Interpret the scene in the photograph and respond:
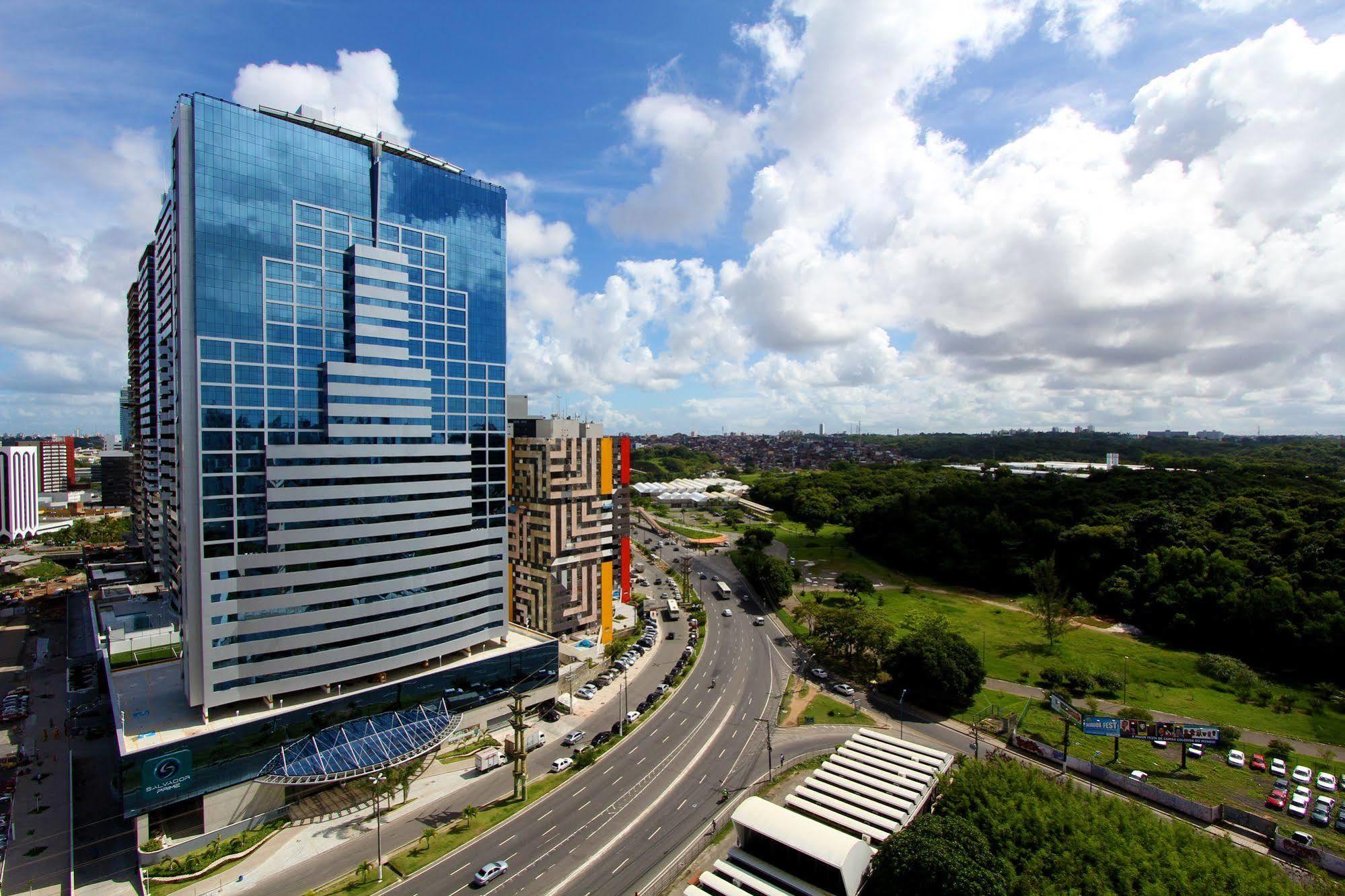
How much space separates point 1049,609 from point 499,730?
68978 millimetres

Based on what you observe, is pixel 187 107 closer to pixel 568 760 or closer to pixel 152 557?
pixel 568 760

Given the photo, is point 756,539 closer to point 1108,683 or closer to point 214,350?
point 1108,683

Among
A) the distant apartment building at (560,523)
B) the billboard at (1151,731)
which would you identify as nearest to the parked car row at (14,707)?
the distant apartment building at (560,523)

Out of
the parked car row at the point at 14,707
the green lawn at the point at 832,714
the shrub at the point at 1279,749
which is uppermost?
the shrub at the point at 1279,749

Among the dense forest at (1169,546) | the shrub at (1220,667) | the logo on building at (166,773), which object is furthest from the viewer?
the dense forest at (1169,546)

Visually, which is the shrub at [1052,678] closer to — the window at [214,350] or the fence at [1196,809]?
the fence at [1196,809]

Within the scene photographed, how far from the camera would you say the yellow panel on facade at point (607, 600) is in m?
86.6

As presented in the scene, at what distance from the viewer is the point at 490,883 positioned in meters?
40.3

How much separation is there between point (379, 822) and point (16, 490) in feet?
625

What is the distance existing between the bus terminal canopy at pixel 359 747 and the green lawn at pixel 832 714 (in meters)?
34.7

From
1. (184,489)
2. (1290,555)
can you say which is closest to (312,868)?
(184,489)

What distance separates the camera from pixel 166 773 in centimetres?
4344

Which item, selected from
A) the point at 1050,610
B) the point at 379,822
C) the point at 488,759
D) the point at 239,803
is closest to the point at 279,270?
the point at 239,803

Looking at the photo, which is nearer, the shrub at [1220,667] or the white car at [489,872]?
the white car at [489,872]
